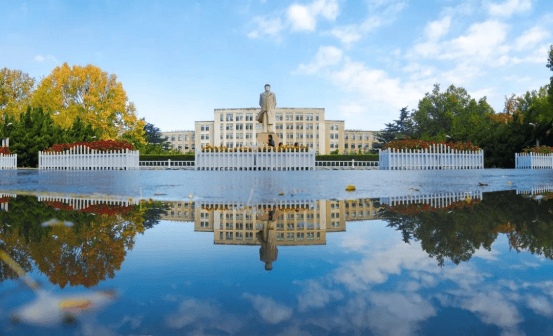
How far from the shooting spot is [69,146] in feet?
76.6

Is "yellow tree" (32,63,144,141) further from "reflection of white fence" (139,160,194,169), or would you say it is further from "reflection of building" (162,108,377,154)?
"reflection of building" (162,108,377,154)

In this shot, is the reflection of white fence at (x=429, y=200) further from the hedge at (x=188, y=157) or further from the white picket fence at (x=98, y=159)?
the hedge at (x=188, y=157)

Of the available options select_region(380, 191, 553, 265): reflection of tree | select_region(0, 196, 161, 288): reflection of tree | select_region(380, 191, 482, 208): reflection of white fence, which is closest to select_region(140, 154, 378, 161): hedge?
select_region(380, 191, 482, 208): reflection of white fence

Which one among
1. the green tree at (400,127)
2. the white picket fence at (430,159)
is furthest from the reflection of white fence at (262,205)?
the green tree at (400,127)

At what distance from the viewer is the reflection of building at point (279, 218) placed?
2258 millimetres

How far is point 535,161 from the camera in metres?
26.6

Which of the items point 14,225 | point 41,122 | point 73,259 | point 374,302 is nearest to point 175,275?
point 73,259

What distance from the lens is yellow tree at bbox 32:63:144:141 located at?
3656 centimetres

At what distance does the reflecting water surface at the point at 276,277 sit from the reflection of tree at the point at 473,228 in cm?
1

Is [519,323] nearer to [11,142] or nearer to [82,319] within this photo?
[82,319]

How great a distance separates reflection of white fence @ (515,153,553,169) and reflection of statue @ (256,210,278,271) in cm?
2921

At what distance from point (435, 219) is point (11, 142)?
32.3m

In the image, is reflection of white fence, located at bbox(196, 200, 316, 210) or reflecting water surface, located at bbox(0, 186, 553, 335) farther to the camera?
reflection of white fence, located at bbox(196, 200, 316, 210)

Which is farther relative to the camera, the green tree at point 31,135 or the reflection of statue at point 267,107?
the green tree at point 31,135
